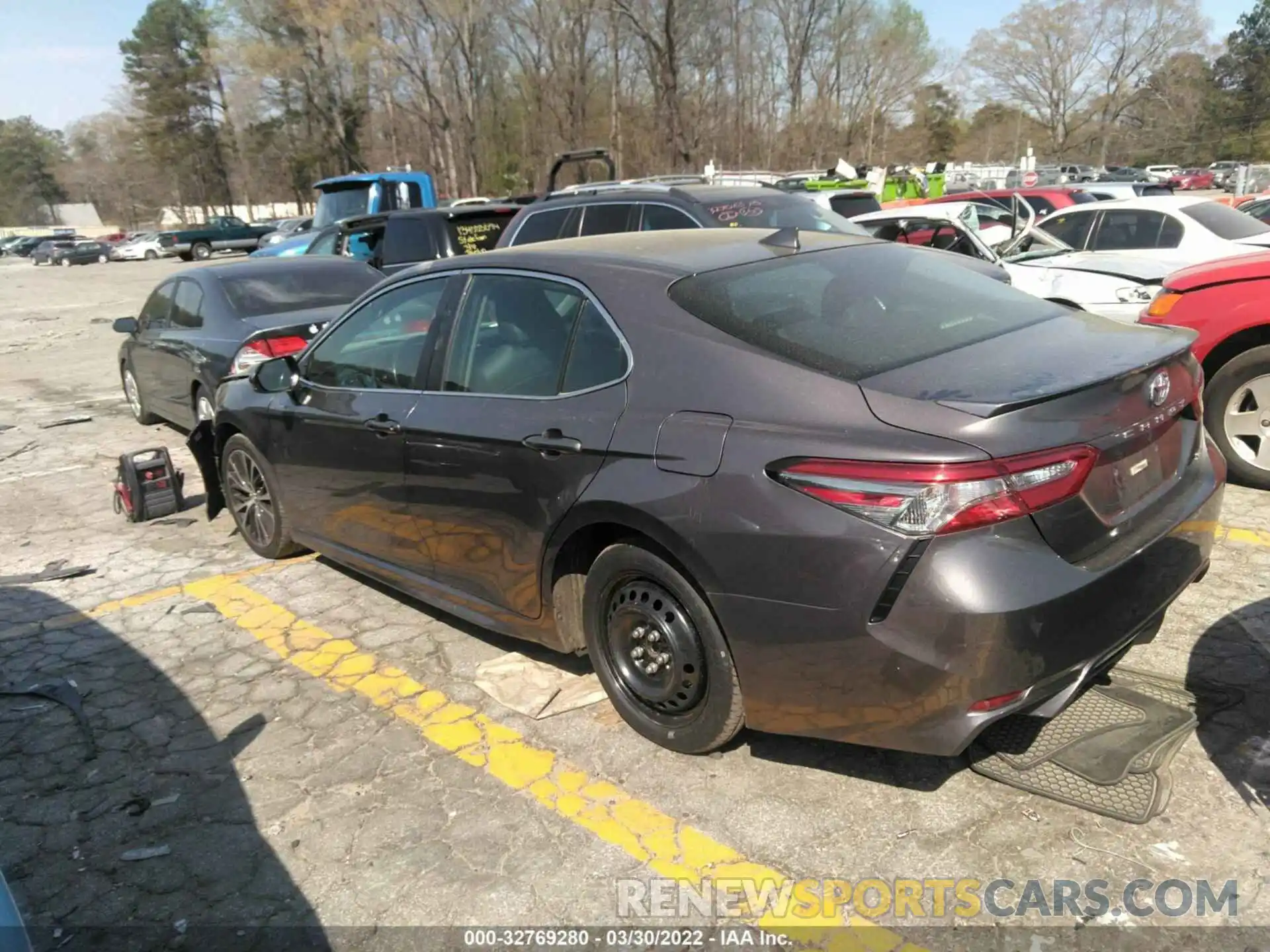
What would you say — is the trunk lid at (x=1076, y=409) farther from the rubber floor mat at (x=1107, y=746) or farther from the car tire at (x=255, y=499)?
the car tire at (x=255, y=499)

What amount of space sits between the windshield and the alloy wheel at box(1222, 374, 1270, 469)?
48.0ft

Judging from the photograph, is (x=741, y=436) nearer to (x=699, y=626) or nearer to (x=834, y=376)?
(x=834, y=376)

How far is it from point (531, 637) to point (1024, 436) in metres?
2.00

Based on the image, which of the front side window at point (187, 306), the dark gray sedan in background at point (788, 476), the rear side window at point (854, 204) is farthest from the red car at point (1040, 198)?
the dark gray sedan in background at point (788, 476)

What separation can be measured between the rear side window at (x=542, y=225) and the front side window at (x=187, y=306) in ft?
9.53

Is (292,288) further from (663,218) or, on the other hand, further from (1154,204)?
(1154,204)

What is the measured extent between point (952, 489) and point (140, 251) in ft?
181

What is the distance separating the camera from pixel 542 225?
8828 mm

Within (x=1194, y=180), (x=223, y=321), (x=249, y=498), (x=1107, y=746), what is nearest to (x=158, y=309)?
(x=223, y=321)

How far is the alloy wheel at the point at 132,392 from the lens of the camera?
30.1 ft

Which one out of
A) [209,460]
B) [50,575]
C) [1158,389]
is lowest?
[50,575]

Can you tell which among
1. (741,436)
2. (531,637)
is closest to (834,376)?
(741,436)

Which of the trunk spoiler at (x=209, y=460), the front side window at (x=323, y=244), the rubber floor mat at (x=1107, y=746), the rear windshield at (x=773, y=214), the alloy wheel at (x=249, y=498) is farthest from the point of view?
the front side window at (x=323, y=244)

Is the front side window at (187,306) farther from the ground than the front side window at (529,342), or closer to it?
closer to it
